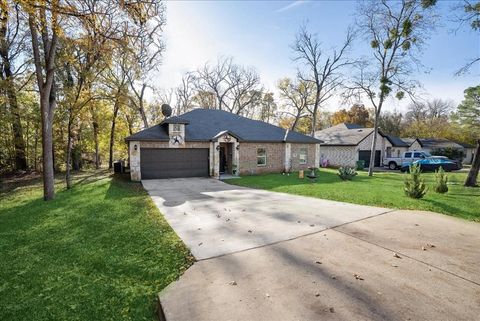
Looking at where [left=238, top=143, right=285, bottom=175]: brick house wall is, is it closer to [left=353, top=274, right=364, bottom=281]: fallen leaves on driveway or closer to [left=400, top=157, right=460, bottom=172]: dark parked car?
[left=400, top=157, right=460, bottom=172]: dark parked car

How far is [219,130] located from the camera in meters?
18.2

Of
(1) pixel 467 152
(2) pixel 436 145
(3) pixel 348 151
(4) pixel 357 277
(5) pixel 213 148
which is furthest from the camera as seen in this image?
(1) pixel 467 152

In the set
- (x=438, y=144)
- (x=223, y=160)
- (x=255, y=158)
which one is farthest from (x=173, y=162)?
(x=438, y=144)

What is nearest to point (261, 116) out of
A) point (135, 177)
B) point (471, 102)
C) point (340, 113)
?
point (340, 113)

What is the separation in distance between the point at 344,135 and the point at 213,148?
1719 centimetres

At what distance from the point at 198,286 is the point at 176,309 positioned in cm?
55

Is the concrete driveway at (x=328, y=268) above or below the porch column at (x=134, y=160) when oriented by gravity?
below

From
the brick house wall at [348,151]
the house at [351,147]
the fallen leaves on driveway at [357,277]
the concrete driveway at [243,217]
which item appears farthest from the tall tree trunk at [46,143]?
the brick house wall at [348,151]

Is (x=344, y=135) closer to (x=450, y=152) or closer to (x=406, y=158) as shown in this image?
(x=406, y=158)

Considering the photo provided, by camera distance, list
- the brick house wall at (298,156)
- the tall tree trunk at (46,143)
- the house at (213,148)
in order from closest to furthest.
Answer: the tall tree trunk at (46,143)
the house at (213,148)
the brick house wall at (298,156)

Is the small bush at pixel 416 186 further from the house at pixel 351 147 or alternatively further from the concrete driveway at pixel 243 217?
the house at pixel 351 147

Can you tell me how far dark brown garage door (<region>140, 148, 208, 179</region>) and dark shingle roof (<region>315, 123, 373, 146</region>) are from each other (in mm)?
15760

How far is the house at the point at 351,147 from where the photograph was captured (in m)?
A: 24.8

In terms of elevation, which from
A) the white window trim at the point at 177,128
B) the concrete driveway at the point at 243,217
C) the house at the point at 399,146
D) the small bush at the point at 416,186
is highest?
the white window trim at the point at 177,128
